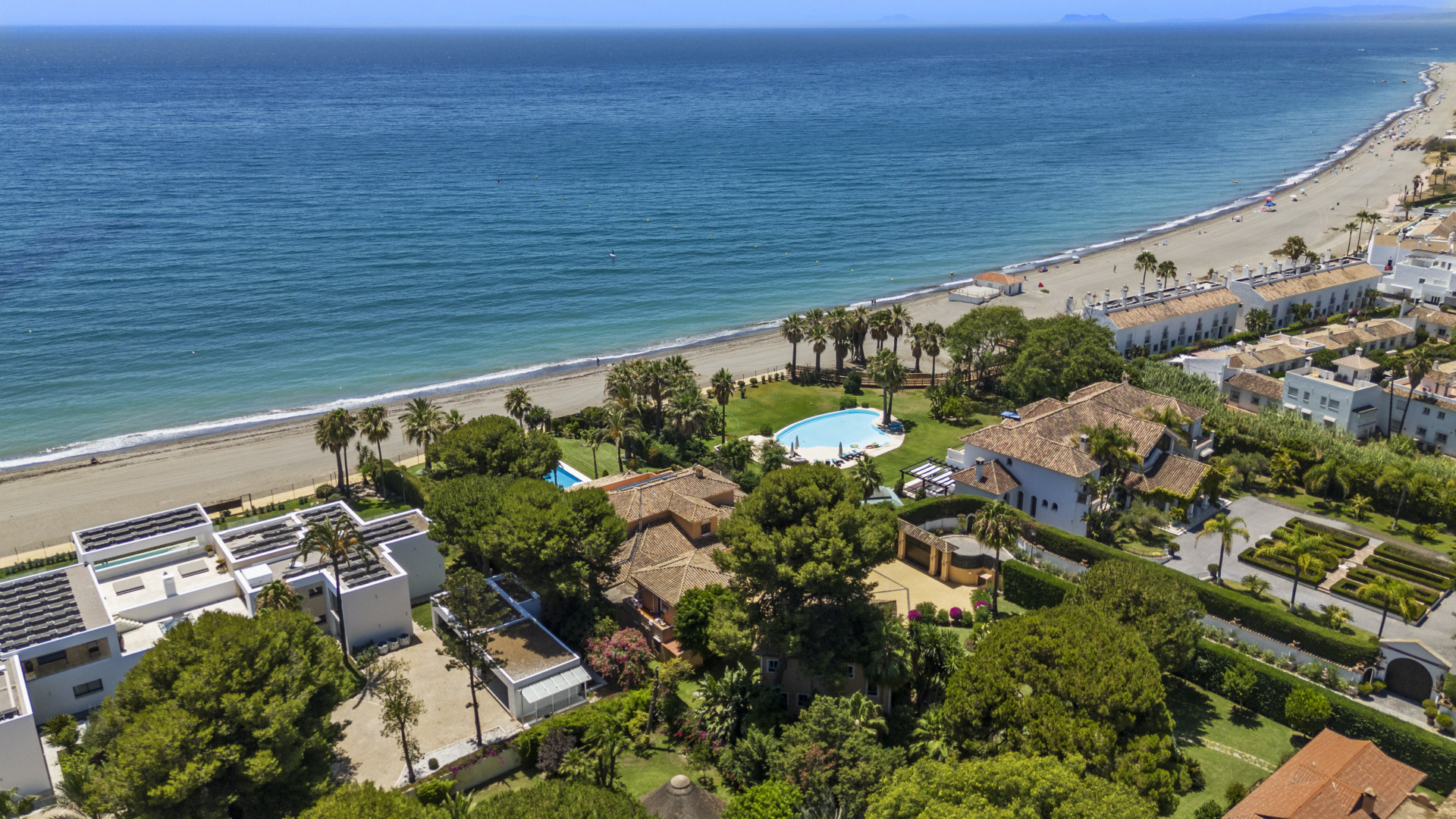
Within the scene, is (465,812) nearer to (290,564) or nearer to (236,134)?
(290,564)

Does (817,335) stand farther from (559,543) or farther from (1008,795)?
(1008,795)

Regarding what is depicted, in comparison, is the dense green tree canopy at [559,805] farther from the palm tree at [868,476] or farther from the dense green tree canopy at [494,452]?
the palm tree at [868,476]

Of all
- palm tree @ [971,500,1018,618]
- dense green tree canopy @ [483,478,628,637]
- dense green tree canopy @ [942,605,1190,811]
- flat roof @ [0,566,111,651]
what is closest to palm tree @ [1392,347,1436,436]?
palm tree @ [971,500,1018,618]

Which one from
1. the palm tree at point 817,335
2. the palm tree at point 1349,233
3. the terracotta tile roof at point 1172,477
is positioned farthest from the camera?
the palm tree at point 1349,233

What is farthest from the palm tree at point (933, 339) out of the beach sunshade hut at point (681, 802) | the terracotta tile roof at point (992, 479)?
the beach sunshade hut at point (681, 802)

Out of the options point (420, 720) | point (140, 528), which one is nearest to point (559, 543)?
point (420, 720)
